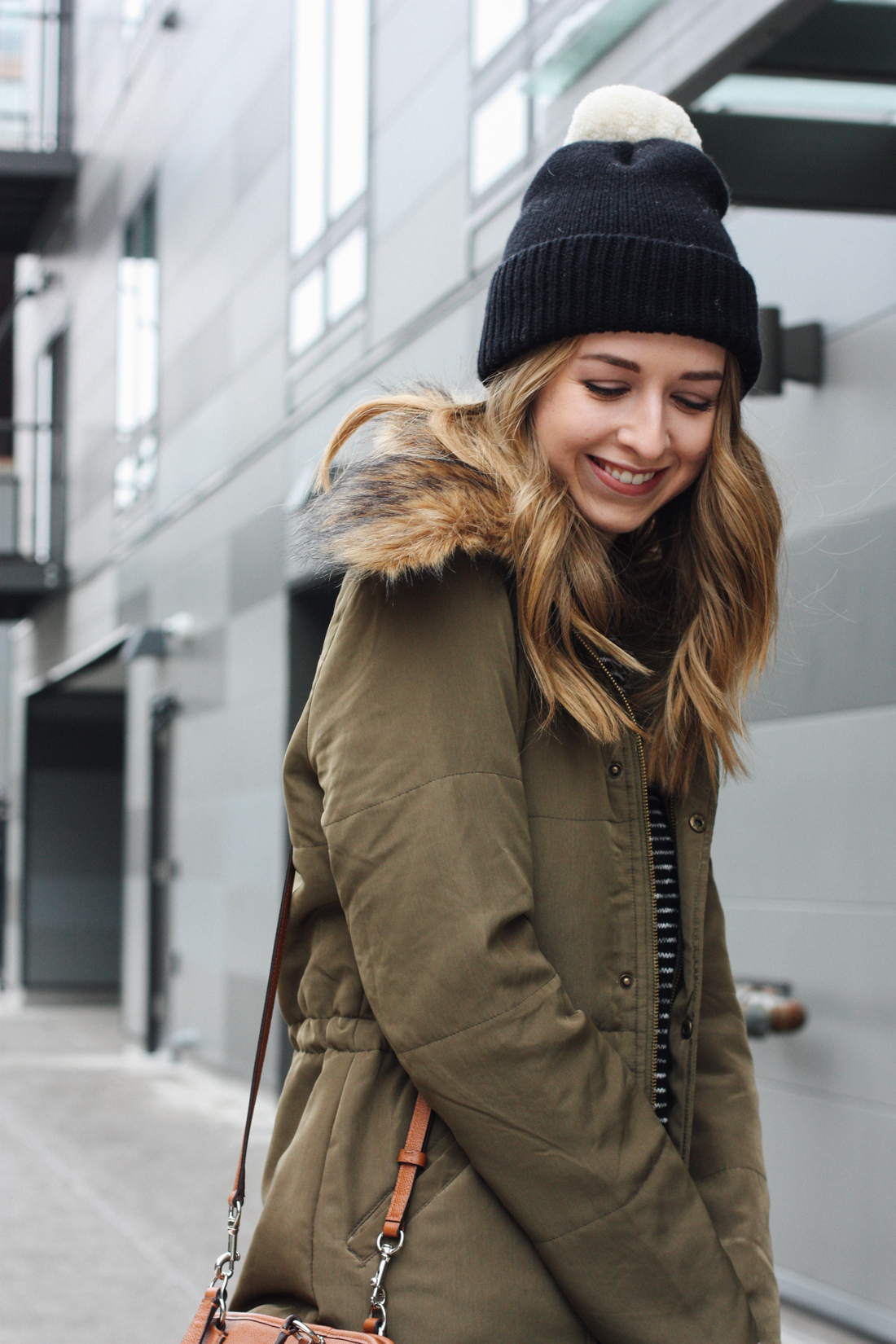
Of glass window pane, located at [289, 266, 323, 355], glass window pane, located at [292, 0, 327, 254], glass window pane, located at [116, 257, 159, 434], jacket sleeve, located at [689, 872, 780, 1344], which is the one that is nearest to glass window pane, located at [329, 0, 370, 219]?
glass window pane, located at [292, 0, 327, 254]

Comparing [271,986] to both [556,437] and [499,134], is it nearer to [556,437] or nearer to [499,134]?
[556,437]

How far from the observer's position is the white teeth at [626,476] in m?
1.64

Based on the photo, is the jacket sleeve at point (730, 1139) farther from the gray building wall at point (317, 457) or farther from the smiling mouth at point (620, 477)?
the gray building wall at point (317, 457)

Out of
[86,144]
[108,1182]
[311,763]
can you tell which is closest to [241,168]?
[86,144]

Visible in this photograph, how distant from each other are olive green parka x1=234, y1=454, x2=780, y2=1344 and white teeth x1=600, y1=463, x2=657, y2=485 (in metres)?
0.20

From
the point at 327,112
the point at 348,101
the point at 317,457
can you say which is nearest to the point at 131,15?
the point at 327,112

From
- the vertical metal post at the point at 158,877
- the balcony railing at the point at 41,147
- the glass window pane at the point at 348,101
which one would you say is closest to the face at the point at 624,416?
the glass window pane at the point at 348,101

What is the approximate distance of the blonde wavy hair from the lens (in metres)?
1.54

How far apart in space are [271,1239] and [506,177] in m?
5.20

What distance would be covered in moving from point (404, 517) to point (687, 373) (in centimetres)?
40

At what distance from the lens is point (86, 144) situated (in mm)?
14031

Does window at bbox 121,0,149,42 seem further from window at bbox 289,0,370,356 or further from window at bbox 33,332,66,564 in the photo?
window at bbox 289,0,370,356

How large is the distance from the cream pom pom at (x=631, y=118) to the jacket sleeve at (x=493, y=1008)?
26.7 inches

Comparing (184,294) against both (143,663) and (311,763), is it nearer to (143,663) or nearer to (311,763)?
(143,663)
